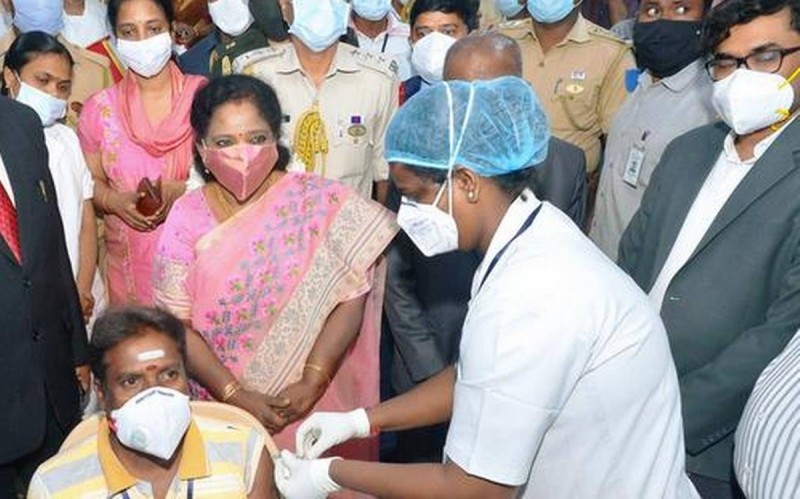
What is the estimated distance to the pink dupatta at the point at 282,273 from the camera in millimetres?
2750

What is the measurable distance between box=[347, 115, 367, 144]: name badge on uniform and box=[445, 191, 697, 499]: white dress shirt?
6.34 ft

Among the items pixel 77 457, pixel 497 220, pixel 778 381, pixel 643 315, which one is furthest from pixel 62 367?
pixel 778 381

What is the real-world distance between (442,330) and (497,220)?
1.28 m

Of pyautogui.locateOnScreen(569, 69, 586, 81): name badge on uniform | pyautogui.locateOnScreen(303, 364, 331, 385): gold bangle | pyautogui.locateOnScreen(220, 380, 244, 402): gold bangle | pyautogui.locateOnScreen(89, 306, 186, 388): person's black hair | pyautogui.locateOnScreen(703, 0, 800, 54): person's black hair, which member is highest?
pyautogui.locateOnScreen(703, 0, 800, 54): person's black hair

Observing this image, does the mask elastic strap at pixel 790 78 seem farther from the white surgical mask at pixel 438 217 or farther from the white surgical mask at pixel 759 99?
the white surgical mask at pixel 438 217

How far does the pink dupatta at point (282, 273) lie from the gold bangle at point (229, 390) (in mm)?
82

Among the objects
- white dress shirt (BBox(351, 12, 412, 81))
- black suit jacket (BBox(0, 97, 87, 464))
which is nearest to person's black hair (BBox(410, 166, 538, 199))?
black suit jacket (BBox(0, 97, 87, 464))

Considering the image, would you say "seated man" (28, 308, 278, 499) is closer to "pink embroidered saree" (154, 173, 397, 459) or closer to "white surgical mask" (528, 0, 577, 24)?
"pink embroidered saree" (154, 173, 397, 459)

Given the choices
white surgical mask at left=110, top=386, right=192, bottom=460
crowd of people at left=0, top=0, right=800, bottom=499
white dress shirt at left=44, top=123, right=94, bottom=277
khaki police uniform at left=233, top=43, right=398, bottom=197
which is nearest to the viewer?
crowd of people at left=0, top=0, right=800, bottom=499

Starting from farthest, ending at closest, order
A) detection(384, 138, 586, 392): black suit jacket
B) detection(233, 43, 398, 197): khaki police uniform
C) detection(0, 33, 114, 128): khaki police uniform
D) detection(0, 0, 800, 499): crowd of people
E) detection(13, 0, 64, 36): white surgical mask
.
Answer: detection(13, 0, 64, 36): white surgical mask < detection(0, 33, 114, 128): khaki police uniform < detection(233, 43, 398, 197): khaki police uniform < detection(384, 138, 586, 392): black suit jacket < detection(0, 0, 800, 499): crowd of people

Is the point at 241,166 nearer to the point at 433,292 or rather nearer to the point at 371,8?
the point at 433,292

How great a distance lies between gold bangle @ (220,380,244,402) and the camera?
274 centimetres

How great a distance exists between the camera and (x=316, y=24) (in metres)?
3.77

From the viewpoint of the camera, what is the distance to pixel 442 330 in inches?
122
